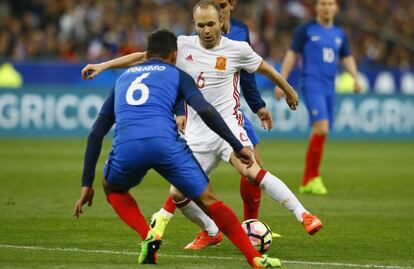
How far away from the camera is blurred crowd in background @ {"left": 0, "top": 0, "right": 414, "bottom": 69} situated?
25.4 meters

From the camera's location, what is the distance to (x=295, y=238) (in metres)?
9.68

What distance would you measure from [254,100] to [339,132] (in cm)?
1508

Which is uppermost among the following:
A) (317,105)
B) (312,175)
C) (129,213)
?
(129,213)

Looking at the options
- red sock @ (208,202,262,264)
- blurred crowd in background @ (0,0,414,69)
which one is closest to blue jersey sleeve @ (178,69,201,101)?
red sock @ (208,202,262,264)

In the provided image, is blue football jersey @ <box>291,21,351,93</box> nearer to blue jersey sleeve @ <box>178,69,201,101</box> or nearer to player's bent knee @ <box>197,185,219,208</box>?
blue jersey sleeve @ <box>178,69,201,101</box>

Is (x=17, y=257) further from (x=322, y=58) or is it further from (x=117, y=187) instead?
(x=322, y=58)

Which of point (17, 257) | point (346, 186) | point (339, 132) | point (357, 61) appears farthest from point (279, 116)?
point (17, 257)

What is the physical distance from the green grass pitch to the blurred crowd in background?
5995 millimetres

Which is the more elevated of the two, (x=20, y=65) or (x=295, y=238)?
(x=295, y=238)

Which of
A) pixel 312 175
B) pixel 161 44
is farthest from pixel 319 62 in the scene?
pixel 161 44

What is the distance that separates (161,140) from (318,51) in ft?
24.5

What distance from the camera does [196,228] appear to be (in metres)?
10.4

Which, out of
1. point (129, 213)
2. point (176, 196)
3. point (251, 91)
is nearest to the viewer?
point (129, 213)

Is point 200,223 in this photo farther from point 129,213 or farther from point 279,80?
point 279,80
